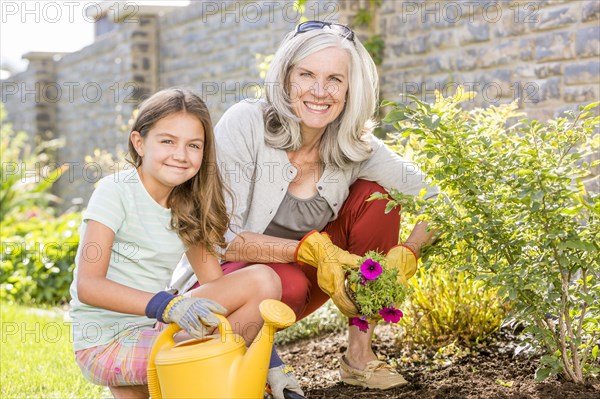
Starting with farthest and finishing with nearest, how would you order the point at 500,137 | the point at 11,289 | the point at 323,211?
the point at 11,289, the point at 323,211, the point at 500,137

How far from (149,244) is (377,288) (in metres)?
0.75

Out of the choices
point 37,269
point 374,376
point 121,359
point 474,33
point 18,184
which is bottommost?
point 18,184

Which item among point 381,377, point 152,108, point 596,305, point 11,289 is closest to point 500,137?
point 596,305

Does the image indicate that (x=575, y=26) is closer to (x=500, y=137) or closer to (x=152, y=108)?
(x=500, y=137)

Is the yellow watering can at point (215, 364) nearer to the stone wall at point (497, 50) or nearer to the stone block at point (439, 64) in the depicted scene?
the stone wall at point (497, 50)

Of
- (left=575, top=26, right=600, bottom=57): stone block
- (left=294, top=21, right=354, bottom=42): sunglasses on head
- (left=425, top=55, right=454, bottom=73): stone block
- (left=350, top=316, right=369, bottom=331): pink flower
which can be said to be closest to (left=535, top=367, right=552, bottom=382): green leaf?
(left=350, top=316, right=369, bottom=331): pink flower

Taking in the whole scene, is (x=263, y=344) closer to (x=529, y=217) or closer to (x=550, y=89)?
(x=529, y=217)

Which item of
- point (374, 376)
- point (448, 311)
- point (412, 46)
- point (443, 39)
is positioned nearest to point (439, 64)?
point (443, 39)

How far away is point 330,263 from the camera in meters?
2.44

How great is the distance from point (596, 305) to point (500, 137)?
69cm

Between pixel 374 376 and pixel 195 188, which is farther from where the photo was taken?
pixel 374 376

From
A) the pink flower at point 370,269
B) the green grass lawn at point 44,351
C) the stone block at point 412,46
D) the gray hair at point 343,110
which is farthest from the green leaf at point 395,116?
the stone block at point 412,46

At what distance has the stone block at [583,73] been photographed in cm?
415

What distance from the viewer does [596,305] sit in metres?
2.25
